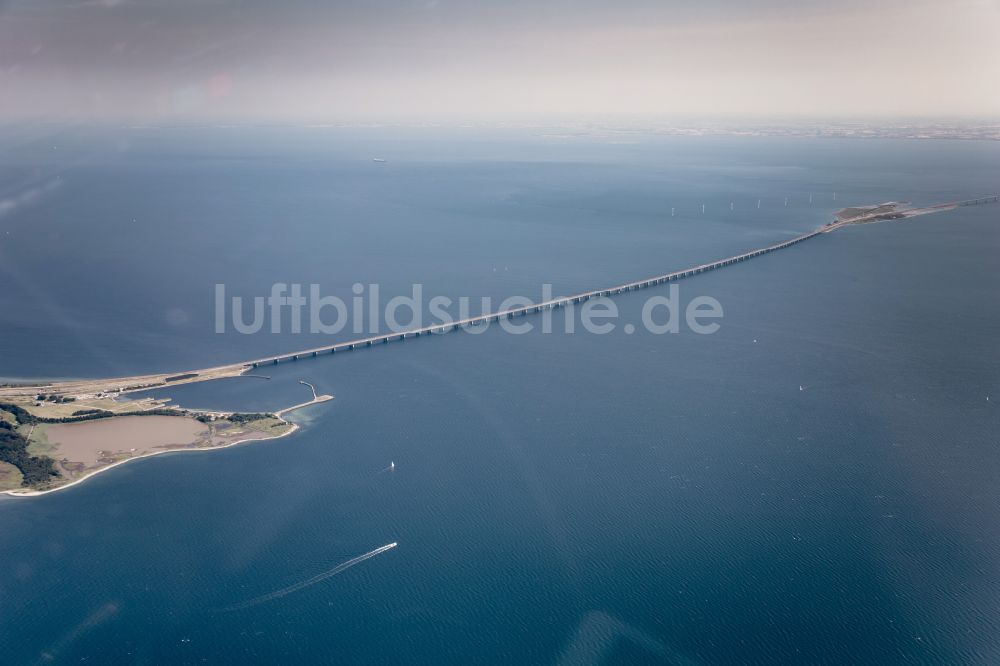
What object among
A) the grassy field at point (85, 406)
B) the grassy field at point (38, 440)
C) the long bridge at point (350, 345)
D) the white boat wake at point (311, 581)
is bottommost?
the white boat wake at point (311, 581)

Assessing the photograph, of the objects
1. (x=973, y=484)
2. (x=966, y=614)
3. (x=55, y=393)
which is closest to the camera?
(x=966, y=614)

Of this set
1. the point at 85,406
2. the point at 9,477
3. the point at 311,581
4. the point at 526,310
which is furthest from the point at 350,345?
the point at 311,581

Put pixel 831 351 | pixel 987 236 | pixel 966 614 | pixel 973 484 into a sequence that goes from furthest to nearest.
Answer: pixel 987 236 < pixel 831 351 < pixel 973 484 < pixel 966 614

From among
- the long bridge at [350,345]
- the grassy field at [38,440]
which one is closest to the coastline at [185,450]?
the grassy field at [38,440]

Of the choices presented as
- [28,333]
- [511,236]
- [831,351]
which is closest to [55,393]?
[28,333]

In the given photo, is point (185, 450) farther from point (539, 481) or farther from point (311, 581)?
point (539, 481)

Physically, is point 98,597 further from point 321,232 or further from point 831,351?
point 321,232

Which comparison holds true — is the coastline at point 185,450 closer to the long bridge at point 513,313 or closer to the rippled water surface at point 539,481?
the rippled water surface at point 539,481

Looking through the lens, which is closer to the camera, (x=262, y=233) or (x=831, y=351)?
(x=831, y=351)

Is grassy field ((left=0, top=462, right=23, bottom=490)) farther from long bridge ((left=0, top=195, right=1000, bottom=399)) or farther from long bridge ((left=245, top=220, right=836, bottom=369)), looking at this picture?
long bridge ((left=245, top=220, right=836, bottom=369))
